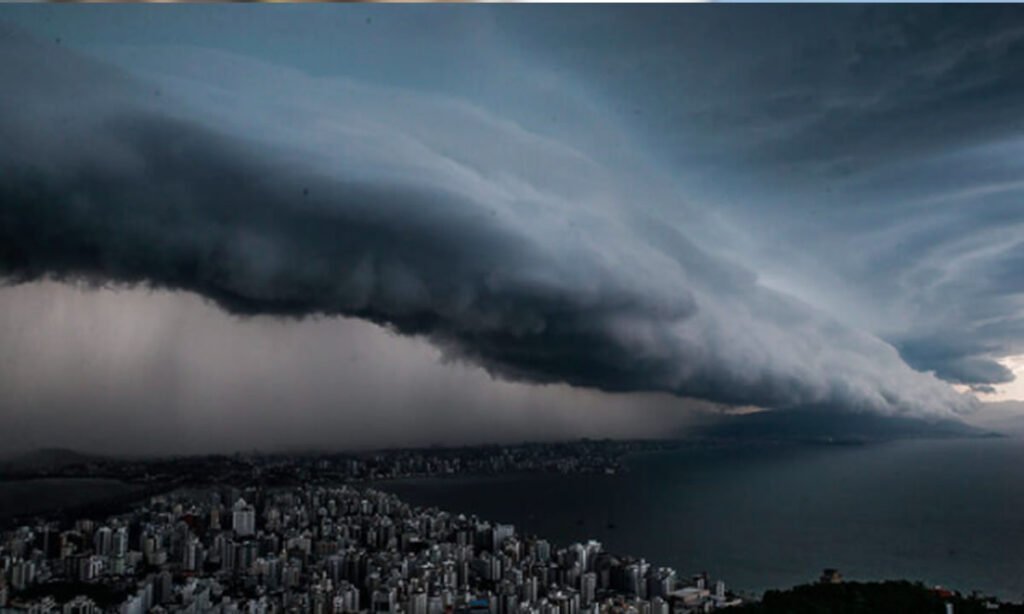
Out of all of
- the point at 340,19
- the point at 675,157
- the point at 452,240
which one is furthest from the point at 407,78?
the point at 675,157

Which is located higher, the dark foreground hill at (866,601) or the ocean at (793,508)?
the ocean at (793,508)

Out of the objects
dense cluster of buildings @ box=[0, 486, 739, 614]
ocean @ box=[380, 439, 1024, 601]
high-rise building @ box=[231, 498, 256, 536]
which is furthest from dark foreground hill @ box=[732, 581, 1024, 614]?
high-rise building @ box=[231, 498, 256, 536]

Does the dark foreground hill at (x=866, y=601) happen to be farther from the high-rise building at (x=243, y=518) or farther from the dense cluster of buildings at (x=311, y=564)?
the high-rise building at (x=243, y=518)

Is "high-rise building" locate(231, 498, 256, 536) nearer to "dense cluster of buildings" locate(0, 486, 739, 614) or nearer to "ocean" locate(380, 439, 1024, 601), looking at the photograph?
"dense cluster of buildings" locate(0, 486, 739, 614)

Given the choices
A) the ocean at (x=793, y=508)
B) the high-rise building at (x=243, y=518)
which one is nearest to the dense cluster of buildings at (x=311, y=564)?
the high-rise building at (x=243, y=518)

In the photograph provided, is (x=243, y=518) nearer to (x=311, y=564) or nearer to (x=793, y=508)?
(x=311, y=564)

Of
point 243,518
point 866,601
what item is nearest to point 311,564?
point 243,518
